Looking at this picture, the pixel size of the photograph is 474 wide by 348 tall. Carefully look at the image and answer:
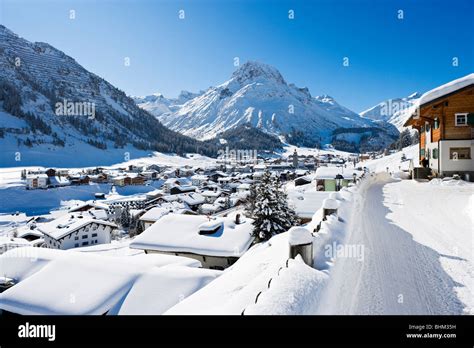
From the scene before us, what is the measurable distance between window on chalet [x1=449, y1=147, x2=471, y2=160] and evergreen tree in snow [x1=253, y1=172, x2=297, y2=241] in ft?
38.8

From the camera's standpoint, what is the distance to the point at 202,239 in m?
22.6

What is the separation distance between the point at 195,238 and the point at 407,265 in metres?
18.0

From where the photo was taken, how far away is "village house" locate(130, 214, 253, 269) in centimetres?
2145

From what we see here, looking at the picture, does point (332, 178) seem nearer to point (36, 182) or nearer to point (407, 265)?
point (407, 265)

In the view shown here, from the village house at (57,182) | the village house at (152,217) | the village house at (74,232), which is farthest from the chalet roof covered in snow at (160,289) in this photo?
the village house at (57,182)

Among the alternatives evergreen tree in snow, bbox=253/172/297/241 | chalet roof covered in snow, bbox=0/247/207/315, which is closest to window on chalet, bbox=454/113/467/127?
evergreen tree in snow, bbox=253/172/297/241

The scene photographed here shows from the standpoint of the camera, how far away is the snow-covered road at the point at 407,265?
520 cm

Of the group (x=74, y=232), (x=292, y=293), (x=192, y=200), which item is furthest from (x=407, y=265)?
(x=192, y=200)

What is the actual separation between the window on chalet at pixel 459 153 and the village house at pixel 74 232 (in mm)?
41475

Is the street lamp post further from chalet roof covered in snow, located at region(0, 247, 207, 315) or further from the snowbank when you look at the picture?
the snowbank

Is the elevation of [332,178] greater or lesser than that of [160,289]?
greater
